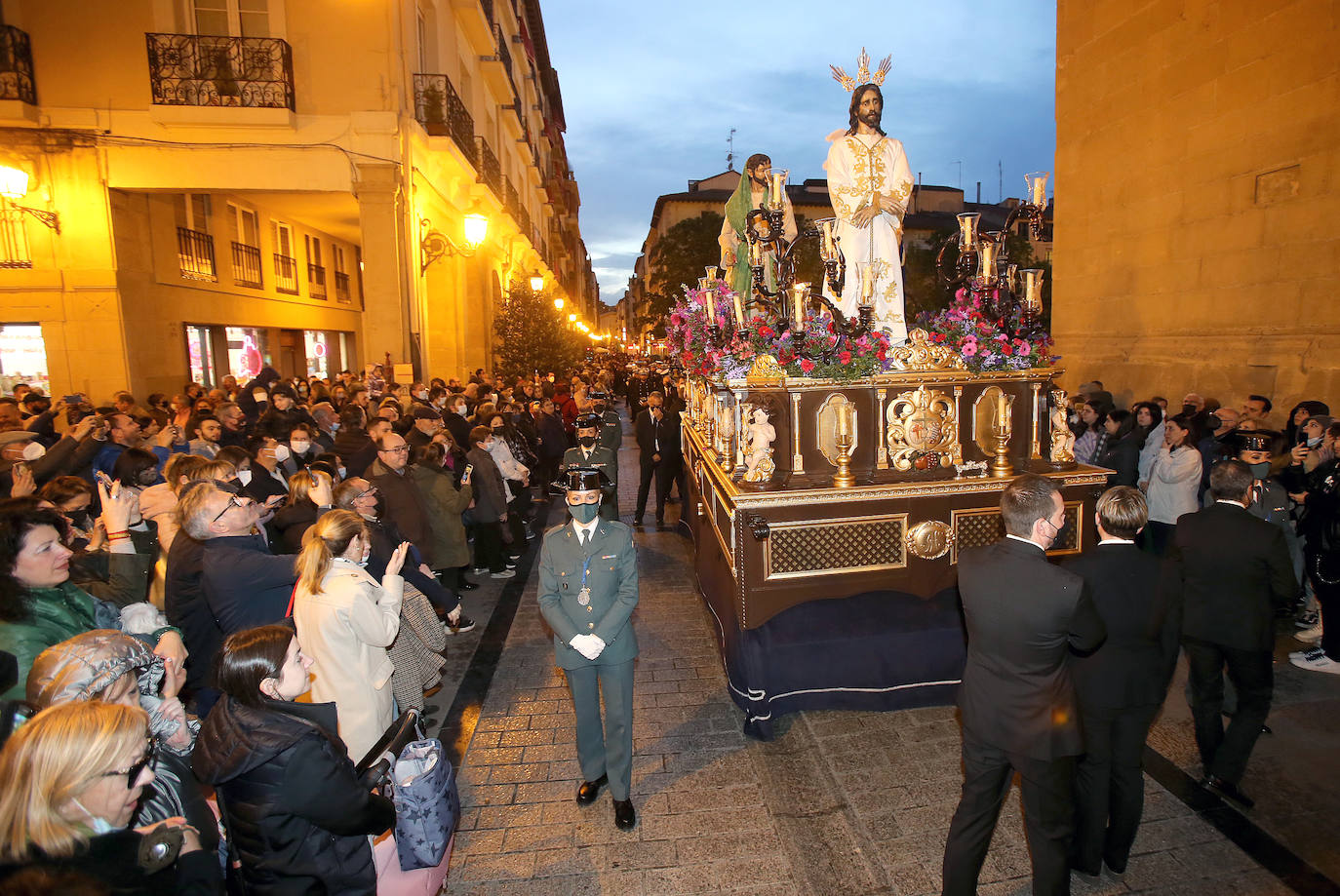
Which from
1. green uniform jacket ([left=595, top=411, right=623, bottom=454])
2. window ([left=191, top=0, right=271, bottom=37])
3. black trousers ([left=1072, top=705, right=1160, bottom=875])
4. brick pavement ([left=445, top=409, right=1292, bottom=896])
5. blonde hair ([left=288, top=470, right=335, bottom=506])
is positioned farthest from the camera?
window ([left=191, top=0, right=271, bottom=37])

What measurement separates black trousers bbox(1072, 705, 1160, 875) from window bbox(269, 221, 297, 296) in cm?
1965

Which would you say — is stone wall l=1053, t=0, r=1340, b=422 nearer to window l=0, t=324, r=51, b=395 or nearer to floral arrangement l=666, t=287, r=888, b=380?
floral arrangement l=666, t=287, r=888, b=380

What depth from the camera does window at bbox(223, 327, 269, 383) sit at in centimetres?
1579

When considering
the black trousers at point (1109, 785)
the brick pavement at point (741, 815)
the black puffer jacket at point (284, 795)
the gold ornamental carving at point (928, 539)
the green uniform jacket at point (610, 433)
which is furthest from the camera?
the green uniform jacket at point (610, 433)

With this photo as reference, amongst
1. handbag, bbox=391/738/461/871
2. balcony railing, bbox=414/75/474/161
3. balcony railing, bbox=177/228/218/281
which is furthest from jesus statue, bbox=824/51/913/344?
balcony railing, bbox=177/228/218/281

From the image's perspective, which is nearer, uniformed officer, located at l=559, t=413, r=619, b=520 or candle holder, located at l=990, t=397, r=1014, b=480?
candle holder, located at l=990, t=397, r=1014, b=480

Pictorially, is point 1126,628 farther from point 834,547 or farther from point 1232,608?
point 834,547

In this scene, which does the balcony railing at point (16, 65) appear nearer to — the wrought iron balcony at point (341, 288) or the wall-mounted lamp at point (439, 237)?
the wall-mounted lamp at point (439, 237)

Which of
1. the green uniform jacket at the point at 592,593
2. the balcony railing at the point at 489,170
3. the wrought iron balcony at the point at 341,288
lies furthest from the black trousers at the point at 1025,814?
the wrought iron balcony at the point at 341,288

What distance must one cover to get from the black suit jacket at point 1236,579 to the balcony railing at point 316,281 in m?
21.4

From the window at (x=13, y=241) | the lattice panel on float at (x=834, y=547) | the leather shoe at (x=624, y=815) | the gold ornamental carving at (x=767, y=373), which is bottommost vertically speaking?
the leather shoe at (x=624, y=815)

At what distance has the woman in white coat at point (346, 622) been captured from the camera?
11.0 feet

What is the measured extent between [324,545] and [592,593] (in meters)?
1.44

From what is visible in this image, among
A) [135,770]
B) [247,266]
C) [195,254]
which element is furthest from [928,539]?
[247,266]
